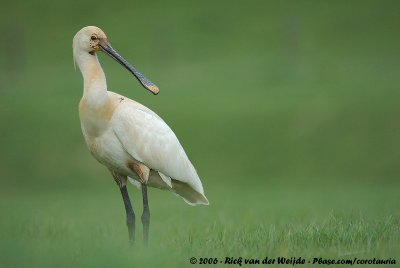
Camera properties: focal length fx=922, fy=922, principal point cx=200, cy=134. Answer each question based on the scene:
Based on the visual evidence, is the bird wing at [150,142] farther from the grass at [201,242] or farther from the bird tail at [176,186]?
the grass at [201,242]

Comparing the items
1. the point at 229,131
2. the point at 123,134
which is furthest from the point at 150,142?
the point at 229,131

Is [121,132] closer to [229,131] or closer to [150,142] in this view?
[150,142]

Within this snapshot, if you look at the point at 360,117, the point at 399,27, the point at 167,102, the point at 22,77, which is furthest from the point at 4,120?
the point at 399,27

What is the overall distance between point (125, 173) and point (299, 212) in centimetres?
619

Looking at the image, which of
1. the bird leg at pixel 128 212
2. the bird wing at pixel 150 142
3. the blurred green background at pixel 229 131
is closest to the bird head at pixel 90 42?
the bird wing at pixel 150 142

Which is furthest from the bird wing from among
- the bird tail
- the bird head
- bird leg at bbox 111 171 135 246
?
the bird head

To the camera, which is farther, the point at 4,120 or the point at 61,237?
the point at 4,120

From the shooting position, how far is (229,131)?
2406 centimetres

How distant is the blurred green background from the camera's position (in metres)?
10.1

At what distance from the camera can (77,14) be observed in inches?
1719

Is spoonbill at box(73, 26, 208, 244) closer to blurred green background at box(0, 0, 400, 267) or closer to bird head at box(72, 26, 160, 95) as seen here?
bird head at box(72, 26, 160, 95)

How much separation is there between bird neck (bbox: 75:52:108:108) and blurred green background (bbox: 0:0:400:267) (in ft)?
4.57

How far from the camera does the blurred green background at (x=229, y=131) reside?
10.1 m

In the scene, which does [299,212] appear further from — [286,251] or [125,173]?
[286,251]
